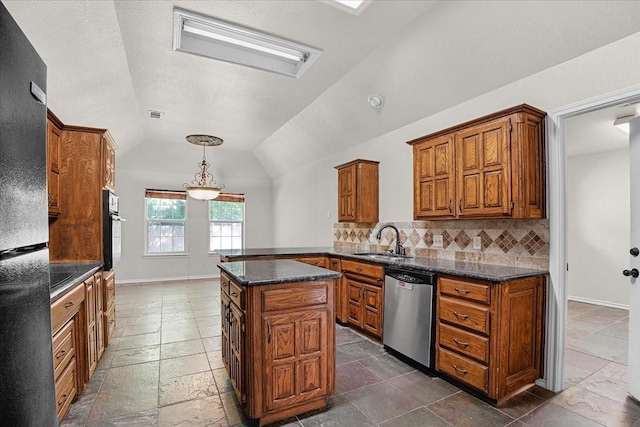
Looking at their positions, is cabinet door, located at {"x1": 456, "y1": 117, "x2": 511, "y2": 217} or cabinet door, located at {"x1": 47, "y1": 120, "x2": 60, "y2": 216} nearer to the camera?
cabinet door, located at {"x1": 456, "y1": 117, "x2": 511, "y2": 217}

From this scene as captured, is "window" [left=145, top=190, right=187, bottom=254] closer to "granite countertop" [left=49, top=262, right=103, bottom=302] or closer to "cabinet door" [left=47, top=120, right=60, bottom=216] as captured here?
"cabinet door" [left=47, top=120, right=60, bottom=216]

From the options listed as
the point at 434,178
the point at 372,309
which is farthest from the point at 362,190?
the point at 372,309

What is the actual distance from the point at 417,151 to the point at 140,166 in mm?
6109

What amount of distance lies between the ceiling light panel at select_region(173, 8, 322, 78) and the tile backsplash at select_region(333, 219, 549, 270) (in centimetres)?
227

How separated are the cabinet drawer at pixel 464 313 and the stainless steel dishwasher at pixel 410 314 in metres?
0.10

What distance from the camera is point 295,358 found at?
2.08 metres

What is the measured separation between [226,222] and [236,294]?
19.7ft

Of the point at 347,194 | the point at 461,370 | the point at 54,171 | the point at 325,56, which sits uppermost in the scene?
the point at 325,56

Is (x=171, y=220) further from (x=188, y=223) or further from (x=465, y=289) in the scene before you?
(x=465, y=289)

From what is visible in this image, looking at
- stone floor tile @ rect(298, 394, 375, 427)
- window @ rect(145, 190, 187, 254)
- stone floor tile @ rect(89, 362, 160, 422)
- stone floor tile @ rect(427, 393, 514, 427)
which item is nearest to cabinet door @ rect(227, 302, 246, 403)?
stone floor tile @ rect(298, 394, 375, 427)

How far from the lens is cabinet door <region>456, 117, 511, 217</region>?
253cm

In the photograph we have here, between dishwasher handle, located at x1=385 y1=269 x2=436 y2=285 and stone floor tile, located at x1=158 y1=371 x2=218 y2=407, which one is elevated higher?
dishwasher handle, located at x1=385 y1=269 x2=436 y2=285

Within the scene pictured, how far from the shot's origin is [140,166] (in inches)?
274

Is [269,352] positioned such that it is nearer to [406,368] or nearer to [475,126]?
[406,368]
